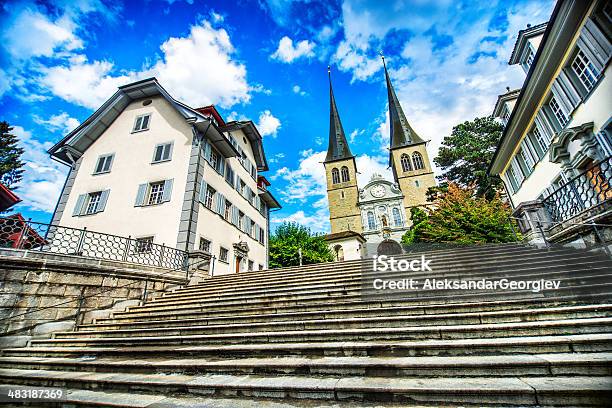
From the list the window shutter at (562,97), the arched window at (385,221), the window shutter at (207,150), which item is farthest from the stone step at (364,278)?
the arched window at (385,221)

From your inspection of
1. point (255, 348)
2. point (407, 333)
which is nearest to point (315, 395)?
point (255, 348)

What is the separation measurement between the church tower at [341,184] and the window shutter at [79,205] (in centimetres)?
3467

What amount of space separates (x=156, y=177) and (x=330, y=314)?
40.6ft

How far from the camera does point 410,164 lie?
44594mm

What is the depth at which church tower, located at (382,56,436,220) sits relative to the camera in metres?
41.8

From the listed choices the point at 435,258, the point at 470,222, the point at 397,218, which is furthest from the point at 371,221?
the point at 435,258

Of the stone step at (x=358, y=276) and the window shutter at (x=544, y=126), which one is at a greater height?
the window shutter at (x=544, y=126)

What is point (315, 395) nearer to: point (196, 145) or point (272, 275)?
point (272, 275)

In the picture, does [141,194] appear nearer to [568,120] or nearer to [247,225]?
[247,225]

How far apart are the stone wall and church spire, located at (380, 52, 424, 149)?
46635 mm

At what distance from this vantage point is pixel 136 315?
22.7 ft

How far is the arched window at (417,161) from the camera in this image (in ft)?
144

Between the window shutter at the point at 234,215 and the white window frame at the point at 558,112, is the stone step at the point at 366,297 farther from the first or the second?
the window shutter at the point at 234,215

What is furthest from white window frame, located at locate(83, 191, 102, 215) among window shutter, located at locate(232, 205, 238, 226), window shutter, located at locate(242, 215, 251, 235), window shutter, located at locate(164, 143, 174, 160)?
window shutter, located at locate(242, 215, 251, 235)
